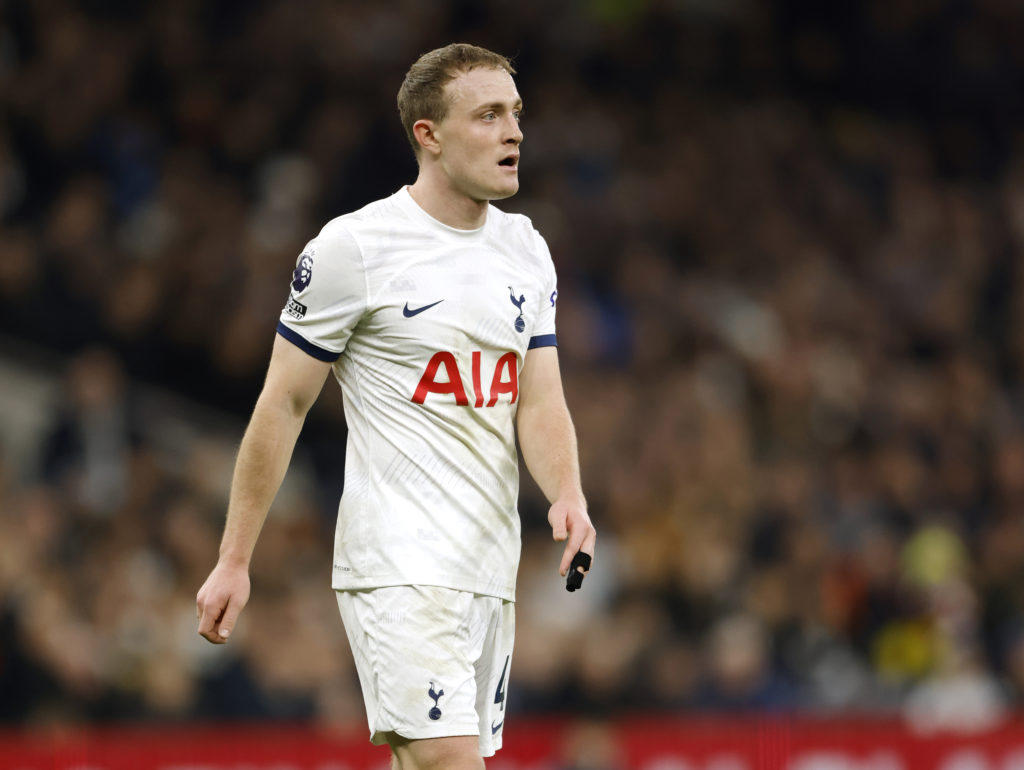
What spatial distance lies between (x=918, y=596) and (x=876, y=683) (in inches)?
29.4

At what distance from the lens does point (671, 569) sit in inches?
429

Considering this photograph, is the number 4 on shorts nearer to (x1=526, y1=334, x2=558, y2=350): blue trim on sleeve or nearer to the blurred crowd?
(x1=526, y1=334, x2=558, y2=350): blue trim on sleeve

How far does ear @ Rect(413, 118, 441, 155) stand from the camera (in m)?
4.73

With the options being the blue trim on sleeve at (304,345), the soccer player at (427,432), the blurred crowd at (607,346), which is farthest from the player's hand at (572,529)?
the blurred crowd at (607,346)

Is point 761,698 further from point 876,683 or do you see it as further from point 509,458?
point 509,458

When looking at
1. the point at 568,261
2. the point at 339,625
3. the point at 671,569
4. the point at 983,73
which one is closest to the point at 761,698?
the point at 671,569

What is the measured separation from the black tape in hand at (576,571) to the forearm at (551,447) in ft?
1.03

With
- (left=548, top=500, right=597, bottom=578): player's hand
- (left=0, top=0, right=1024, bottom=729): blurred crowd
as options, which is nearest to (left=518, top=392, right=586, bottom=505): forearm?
(left=548, top=500, right=597, bottom=578): player's hand

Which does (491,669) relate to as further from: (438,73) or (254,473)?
(438,73)

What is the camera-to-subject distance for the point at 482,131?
15.3 ft

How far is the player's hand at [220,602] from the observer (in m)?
4.46

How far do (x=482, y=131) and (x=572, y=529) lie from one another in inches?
44.0

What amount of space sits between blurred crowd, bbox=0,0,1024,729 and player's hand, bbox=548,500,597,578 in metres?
5.07

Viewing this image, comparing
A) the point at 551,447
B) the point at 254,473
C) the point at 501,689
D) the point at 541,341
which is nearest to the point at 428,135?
the point at 541,341
